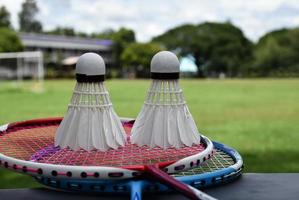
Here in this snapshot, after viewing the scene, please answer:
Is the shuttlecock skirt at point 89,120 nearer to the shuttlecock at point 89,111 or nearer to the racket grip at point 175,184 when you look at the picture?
the shuttlecock at point 89,111

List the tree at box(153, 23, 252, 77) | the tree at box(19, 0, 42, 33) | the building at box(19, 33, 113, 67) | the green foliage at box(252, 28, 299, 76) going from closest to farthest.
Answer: the green foliage at box(252, 28, 299, 76), the building at box(19, 33, 113, 67), the tree at box(153, 23, 252, 77), the tree at box(19, 0, 42, 33)

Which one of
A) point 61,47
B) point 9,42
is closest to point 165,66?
point 9,42

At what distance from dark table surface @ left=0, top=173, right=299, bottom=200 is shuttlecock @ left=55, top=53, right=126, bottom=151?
0.14 meters

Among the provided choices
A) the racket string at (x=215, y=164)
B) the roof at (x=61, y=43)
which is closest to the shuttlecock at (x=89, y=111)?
the racket string at (x=215, y=164)

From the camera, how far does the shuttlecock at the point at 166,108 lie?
1432mm

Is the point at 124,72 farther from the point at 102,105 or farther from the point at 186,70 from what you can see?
the point at 102,105

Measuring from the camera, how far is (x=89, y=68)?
1388mm

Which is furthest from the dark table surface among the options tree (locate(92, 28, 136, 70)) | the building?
tree (locate(92, 28, 136, 70))

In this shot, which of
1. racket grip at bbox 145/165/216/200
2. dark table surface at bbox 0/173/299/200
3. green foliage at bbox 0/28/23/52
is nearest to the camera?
racket grip at bbox 145/165/216/200

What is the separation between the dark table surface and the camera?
1339mm

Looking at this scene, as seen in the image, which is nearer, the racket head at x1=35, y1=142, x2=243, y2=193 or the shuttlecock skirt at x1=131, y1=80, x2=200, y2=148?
the racket head at x1=35, y1=142, x2=243, y2=193

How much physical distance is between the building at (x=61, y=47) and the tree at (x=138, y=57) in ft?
5.90

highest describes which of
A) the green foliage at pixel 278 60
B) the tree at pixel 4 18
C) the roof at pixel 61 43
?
the tree at pixel 4 18

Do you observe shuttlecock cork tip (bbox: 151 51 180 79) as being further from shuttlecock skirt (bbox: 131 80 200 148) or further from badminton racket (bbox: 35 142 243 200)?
badminton racket (bbox: 35 142 243 200)
